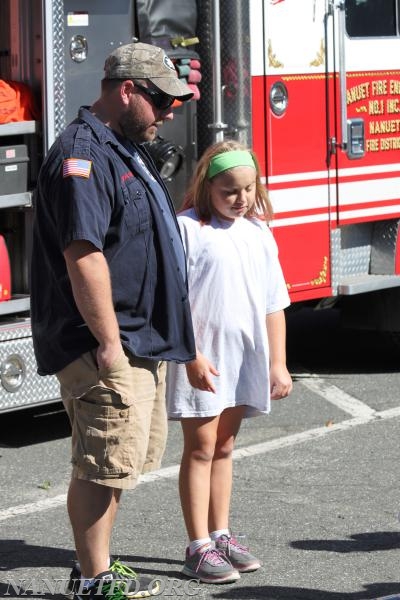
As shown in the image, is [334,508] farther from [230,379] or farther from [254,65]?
[254,65]

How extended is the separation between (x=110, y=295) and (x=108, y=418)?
0.39 m

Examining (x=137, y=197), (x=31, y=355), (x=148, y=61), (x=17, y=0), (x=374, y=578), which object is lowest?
(x=374, y=578)

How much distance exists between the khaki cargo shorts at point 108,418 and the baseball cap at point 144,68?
0.84 m

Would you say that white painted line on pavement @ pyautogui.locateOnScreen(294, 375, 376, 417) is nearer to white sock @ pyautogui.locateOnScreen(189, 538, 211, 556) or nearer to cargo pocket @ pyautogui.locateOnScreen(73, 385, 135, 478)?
white sock @ pyautogui.locateOnScreen(189, 538, 211, 556)

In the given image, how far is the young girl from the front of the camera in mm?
4543

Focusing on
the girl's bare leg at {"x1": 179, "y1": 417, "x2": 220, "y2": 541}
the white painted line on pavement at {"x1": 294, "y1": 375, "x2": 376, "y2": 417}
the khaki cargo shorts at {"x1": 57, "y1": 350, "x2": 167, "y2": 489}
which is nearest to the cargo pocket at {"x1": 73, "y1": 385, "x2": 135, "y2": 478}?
the khaki cargo shorts at {"x1": 57, "y1": 350, "x2": 167, "y2": 489}

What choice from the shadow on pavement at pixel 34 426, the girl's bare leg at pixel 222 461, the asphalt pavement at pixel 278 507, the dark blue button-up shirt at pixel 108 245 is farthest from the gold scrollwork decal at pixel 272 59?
the dark blue button-up shirt at pixel 108 245

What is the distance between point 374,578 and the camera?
4.65 m

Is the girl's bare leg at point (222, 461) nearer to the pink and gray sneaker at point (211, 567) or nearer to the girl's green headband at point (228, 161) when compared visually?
the pink and gray sneaker at point (211, 567)

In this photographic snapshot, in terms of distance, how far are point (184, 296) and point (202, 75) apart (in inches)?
118

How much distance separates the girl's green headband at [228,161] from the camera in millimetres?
4535

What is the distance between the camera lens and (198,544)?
15.0 feet

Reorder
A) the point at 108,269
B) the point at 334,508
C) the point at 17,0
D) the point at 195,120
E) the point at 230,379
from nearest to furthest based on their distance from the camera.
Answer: the point at 108,269, the point at 230,379, the point at 334,508, the point at 17,0, the point at 195,120

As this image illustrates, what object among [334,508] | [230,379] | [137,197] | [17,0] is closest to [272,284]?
[230,379]
